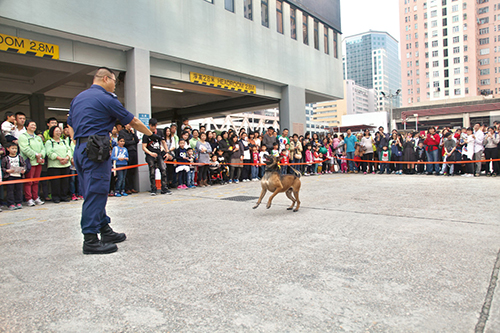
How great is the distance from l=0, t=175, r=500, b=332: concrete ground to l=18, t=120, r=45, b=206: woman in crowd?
277 centimetres

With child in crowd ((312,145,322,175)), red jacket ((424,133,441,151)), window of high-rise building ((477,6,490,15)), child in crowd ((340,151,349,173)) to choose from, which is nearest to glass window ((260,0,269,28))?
child in crowd ((312,145,322,175))

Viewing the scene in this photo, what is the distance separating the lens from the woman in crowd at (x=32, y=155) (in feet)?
25.1

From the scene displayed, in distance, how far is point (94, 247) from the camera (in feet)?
11.8

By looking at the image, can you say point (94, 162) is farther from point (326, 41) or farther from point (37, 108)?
point (326, 41)

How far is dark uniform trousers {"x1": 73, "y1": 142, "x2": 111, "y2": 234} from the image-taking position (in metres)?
3.64

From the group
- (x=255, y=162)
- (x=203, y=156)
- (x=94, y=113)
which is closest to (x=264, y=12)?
(x=255, y=162)

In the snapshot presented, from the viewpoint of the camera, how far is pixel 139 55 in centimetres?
1070

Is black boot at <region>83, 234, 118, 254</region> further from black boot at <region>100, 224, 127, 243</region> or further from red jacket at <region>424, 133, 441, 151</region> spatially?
red jacket at <region>424, 133, 441, 151</region>

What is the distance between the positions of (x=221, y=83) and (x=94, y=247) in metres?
11.8

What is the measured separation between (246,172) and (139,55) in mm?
5835

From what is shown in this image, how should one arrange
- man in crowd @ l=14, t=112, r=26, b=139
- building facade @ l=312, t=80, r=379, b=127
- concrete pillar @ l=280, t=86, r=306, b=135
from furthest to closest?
building facade @ l=312, t=80, r=379, b=127 < concrete pillar @ l=280, t=86, r=306, b=135 < man in crowd @ l=14, t=112, r=26, b=139

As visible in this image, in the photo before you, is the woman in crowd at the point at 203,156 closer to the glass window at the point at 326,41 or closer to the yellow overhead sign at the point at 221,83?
the yellow overhead sign at the point at 221,83

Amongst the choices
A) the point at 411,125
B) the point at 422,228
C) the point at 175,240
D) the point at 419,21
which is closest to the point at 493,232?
the point at 422,228

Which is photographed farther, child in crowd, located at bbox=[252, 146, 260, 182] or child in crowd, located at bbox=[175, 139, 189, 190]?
child in crowd, located at bbox=[252, 146, 260, 182]
